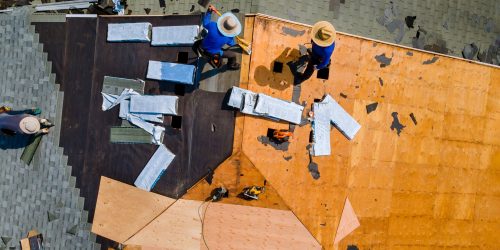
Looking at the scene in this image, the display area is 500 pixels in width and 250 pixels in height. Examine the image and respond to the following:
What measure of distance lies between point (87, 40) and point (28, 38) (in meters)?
2.23

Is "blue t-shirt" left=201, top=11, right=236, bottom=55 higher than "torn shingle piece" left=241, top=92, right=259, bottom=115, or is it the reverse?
"blue t-shirt" left=201, top=11, right=236, bottom=55

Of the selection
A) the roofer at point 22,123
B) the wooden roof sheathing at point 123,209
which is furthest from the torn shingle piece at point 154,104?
the roofer at point 22,123

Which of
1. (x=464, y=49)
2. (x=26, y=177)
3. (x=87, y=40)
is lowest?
(x=26, y=177)

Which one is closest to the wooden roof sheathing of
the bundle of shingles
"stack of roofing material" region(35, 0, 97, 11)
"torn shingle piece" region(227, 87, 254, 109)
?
"torn shingle piece" region(227, 87, 254, 109)

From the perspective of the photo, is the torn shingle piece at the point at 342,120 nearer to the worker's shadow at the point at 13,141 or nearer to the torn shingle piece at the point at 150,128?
the torn shingle piece at the point at 150,128

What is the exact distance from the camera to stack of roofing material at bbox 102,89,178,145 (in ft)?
37.7

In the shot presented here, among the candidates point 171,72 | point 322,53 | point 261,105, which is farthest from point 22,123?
point 322,53

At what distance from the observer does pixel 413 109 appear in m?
12.3

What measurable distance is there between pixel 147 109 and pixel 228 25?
376 centimetres

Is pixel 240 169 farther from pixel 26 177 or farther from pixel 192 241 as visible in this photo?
pixel 26 177

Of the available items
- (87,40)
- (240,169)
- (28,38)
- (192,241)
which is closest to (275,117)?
(240,169)

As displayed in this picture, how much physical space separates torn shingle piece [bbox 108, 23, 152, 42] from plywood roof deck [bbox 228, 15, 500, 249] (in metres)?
3.11

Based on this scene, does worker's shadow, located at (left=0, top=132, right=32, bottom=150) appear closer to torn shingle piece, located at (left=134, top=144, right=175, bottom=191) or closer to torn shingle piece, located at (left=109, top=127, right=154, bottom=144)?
torn shingle piece, located at (left=109, top=127, right=154, bottom=144)

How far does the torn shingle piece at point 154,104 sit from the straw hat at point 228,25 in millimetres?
2773
